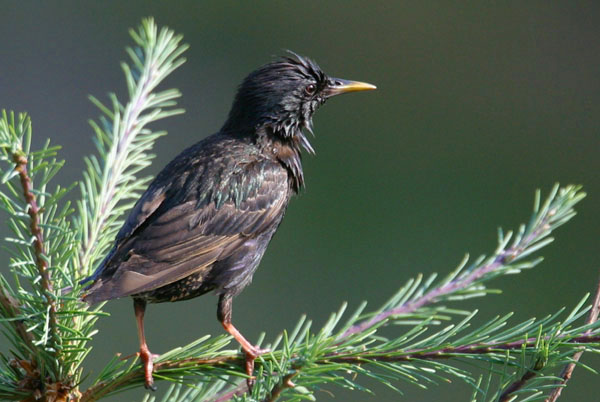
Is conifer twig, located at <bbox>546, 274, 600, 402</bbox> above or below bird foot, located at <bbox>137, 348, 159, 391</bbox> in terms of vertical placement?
above

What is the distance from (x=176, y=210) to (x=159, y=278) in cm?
30

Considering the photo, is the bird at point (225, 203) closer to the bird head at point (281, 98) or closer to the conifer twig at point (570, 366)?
the bird head at point (281, 98)

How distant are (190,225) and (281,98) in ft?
2.34

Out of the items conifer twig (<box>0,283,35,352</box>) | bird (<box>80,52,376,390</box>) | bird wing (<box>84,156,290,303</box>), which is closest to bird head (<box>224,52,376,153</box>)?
bird (<box>80,52,376,390</box>)

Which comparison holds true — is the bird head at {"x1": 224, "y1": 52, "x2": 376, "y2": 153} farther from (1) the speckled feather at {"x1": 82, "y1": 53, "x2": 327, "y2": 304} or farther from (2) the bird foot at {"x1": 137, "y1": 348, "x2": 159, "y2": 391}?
(2) the bird foot at {"x1": 137, "y1": 348, "x2": 159, "y2": 391}

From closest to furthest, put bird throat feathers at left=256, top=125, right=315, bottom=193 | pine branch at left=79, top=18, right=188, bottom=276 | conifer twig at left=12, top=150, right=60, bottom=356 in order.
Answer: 1. conifer twig at left=12, top=150, right=60, bottom=356
2. pine branch at left=79, top=18, right=188, bottom=276
3. bird throat feathers at left=256, top=125, right=315, bottom=193

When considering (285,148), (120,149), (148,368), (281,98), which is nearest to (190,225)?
(120,149)

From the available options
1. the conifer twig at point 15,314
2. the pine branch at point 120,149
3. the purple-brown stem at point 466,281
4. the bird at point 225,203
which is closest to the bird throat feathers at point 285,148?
the bird at point 225,203

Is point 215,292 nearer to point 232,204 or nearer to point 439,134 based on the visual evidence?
point 232,204

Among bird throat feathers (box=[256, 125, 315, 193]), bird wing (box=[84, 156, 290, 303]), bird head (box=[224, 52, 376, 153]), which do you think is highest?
bird head (box=[224, 52, 376, 153])

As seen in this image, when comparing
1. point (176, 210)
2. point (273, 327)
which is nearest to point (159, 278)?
point (176, 210)

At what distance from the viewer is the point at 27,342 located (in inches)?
69.6

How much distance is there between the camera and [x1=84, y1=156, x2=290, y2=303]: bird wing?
2.39m

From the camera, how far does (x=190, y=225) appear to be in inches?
106
